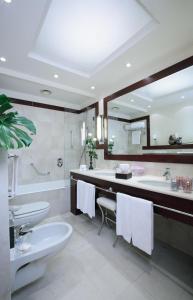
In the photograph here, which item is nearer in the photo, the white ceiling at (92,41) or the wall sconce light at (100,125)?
the white ceiling at (92,41)

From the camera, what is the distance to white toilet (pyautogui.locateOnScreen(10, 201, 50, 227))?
2.01 metres

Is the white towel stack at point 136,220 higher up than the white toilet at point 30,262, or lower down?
higher up

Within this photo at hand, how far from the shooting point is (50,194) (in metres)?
2.96

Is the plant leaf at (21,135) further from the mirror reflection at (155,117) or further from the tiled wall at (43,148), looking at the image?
the tiled wall at (43,148)

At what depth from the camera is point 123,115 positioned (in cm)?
258

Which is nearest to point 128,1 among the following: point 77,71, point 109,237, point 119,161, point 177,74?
point 177,74

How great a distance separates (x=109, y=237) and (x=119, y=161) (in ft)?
3.76

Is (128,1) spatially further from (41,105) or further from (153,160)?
(41,105)

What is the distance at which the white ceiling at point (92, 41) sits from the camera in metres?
1.28

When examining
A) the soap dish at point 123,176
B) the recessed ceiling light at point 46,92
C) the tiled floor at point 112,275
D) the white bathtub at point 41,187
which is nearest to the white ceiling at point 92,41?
the recessed ceiling light at point 46,92

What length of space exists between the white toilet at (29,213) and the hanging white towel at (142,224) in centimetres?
131

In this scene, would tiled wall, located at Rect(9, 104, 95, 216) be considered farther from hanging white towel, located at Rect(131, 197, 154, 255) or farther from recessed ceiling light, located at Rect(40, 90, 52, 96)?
hanging white towel, located at Rect(131, 197, 154, 255)

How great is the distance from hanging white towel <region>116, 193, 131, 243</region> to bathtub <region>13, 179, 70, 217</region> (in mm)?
1602

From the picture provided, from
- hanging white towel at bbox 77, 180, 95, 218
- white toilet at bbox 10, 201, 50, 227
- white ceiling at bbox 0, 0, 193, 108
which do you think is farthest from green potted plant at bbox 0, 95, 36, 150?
hanging white towel at bbox 77, 180, 95, 218
